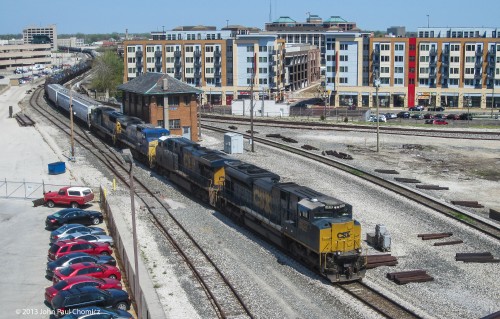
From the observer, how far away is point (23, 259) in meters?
30.8

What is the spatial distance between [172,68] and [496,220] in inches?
3592

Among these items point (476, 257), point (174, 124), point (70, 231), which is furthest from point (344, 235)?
point (174, 124)

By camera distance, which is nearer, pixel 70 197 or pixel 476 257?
pixel 476 257

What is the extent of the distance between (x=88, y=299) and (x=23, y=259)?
9008 millimetres

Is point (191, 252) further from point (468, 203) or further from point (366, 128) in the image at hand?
point (366, 128)

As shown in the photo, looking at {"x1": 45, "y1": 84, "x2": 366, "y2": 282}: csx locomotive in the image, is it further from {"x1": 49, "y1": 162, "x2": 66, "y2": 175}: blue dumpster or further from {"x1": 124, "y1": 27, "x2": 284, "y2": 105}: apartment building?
{"x1": 124, "y1": 27, "x2": 284, "y2": 105}: apartment building

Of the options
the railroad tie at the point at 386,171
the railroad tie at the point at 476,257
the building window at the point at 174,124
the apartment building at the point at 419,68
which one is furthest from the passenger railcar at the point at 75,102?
the apartment building at the point at 419,68

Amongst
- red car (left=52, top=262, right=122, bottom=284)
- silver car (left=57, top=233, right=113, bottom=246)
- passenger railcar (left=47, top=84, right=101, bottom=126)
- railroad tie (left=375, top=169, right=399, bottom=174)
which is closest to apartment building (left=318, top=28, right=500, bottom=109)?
passenger railcar (left=47, top=84, right=101, bottom=126)

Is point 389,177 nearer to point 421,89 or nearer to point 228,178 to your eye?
point 228,178

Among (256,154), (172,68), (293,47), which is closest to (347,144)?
(256,154)

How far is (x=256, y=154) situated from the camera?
191 ft

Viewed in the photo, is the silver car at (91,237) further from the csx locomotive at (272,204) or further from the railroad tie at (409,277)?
the railroad tie at (409,277)

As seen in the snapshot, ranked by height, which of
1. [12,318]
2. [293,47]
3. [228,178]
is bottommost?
[12,318]

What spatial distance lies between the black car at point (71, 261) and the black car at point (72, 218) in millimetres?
7585
